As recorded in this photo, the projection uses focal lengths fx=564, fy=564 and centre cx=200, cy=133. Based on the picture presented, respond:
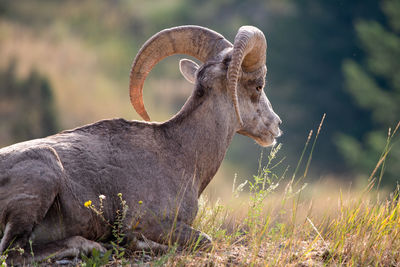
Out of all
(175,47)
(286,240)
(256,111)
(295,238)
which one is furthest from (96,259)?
(175,47)

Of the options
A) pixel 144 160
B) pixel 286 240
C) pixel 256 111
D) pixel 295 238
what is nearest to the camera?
pixel 286 240

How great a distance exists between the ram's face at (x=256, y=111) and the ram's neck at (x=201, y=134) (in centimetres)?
28

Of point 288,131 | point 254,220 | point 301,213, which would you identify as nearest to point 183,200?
point 254,220

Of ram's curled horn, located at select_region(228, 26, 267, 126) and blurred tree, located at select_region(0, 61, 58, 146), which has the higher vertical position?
ram's curled horn, located at select_region(228, 26, 267, 126)

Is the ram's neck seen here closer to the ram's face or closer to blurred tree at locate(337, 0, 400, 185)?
the ram's face

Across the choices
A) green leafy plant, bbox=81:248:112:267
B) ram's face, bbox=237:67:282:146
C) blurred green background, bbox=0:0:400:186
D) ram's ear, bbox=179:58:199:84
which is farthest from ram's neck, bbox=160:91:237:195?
blurred green background, bbox=0:0:400:186

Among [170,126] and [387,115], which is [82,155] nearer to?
[170,126]

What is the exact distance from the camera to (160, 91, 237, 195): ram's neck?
589 centimetres

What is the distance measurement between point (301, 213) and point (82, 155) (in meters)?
2.37

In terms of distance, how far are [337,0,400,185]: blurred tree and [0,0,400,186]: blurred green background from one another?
2.4 inches

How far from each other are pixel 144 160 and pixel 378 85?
25.8 meters

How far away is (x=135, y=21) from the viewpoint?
4009 centimetres

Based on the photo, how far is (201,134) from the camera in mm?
5945

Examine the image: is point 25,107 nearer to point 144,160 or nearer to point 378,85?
point 378,85
